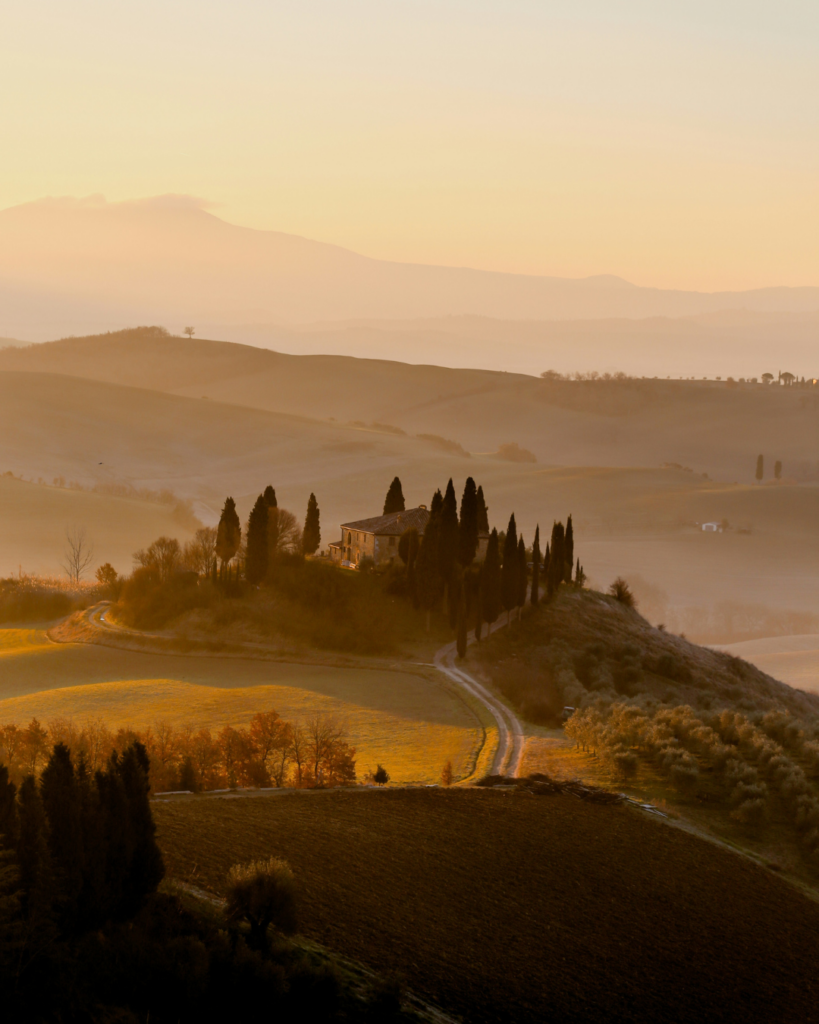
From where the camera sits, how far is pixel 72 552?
10388 centimetres

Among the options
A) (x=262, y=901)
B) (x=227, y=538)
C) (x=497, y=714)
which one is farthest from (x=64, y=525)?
(x=262, y=901)

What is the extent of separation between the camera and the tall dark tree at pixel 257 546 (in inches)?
2339

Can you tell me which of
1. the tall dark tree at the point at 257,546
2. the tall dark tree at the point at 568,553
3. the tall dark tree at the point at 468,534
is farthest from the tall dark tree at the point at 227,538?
the tall dark tree at the point at 568,553

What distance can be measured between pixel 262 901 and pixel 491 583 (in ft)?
136

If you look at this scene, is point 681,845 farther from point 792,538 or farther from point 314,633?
point 792,538

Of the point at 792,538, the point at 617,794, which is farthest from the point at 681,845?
the point at 792,538

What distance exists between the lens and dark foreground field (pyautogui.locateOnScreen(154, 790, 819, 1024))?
18609mm

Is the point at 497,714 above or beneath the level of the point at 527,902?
above

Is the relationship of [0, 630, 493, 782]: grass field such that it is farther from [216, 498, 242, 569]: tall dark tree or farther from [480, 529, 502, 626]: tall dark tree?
[216, 498, 242, 569]: tall dark tree

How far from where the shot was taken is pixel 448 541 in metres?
59.9

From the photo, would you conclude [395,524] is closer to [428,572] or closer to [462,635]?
[428,572]

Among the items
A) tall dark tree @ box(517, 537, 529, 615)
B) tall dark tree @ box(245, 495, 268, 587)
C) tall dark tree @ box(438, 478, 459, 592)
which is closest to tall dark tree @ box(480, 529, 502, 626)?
tall dark tree @ box(517, 537, 529, 615)

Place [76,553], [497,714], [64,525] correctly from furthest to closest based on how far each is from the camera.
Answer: [64,525] → [76,553] → [497,714]

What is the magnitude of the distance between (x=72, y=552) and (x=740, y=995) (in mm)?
94067
